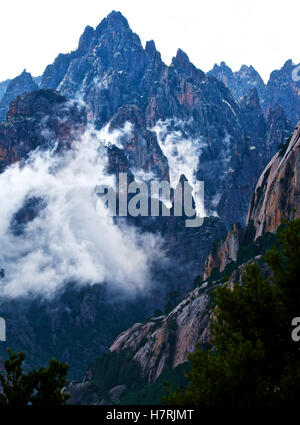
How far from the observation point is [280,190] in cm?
12225

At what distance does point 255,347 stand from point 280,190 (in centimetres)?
9733

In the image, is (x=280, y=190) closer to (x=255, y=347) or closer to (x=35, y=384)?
(x=255, y=347)

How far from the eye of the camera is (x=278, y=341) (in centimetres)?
2831

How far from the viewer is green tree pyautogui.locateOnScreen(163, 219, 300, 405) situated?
2603 centimetres

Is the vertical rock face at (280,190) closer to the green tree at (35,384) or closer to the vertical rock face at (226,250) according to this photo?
the vertical rock face at (226,250)

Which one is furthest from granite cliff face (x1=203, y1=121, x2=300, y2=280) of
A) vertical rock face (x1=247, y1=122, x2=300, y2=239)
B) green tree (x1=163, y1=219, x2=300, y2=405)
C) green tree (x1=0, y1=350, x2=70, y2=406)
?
green tree (x1=0, y1=350, x2=70, y2=406)

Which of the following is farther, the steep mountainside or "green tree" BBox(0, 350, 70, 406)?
the steep mountainside

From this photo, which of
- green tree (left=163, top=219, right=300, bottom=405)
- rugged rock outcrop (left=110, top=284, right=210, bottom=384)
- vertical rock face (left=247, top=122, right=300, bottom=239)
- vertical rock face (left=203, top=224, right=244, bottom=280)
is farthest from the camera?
vertical rock face (left=203, top=224, right=244, bottom=280)

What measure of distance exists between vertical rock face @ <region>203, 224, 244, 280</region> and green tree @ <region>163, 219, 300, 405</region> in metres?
114

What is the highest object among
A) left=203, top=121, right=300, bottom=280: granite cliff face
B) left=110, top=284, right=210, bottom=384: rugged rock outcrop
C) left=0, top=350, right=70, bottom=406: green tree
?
left=203, top=121, right=300, bottom=280: granite cliff face

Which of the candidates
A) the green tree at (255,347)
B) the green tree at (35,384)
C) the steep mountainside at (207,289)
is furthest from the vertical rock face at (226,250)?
the green tree at (35,384)

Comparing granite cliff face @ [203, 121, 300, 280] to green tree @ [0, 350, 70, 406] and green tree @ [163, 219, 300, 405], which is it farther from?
green tree @ [0, 350, 70, 406]

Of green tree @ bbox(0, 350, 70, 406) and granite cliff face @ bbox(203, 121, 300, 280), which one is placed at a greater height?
granite cliff face @ bbox(203, 121, 300, 280)

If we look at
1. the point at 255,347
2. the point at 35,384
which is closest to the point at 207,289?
the point at 35,384
